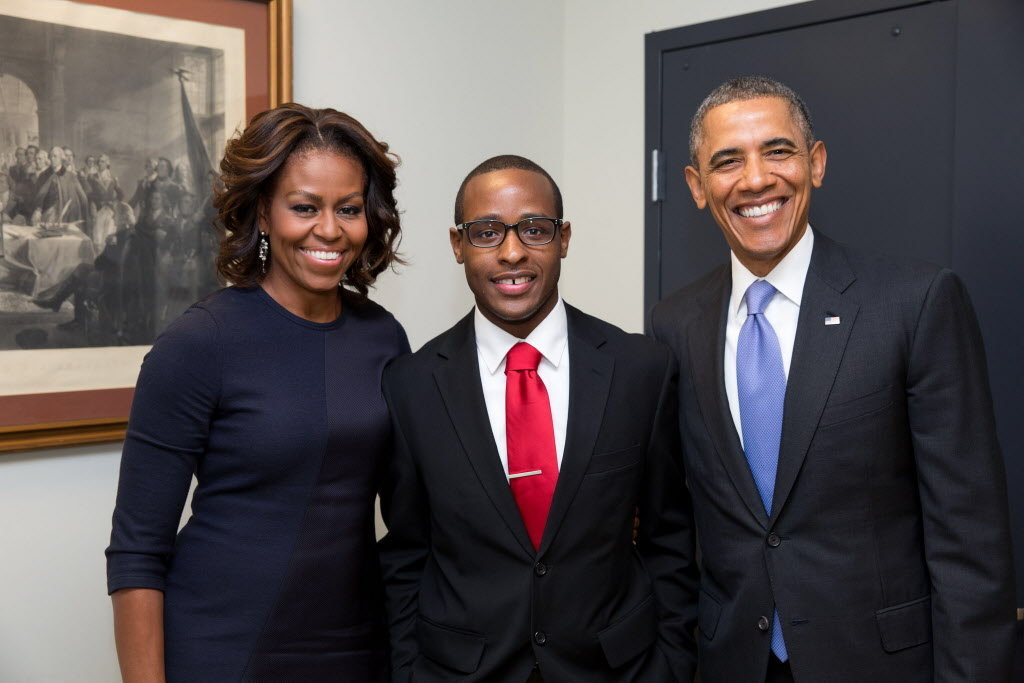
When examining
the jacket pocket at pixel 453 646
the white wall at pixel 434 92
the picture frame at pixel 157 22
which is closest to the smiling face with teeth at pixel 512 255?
the jacket pocket at pixel 453 646

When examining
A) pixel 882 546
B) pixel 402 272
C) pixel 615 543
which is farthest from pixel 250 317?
pixel 882 546

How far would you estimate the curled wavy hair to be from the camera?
1.64 meters

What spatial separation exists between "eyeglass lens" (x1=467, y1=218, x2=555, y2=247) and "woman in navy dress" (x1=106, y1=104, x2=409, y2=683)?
0.77 feet

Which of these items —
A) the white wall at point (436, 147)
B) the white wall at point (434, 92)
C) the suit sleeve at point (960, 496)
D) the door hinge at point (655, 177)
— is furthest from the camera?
the door hinge at point (655, 177)

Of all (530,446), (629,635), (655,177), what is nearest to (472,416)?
(530,446)

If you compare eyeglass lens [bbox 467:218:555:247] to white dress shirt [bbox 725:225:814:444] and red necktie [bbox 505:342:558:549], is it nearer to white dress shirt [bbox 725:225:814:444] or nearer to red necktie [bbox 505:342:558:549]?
red necktie [bbox 505:342:558:549]

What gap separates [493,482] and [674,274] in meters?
1.26

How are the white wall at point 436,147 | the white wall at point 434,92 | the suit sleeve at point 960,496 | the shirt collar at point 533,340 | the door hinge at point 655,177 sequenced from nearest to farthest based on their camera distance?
the suit sleeve at point 960,496 < the shirt collar at point 533,340 < the white wall at point 436,147 < the white wall at point 434,92 < the door hinge at point 655,177

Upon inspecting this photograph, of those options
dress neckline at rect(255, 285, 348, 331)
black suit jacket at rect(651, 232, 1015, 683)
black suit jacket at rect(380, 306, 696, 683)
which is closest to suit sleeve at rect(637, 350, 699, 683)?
black suit jacket at rect(380, 306, 696, 683)

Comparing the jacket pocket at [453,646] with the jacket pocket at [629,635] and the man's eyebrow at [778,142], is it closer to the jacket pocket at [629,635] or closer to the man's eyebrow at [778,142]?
the jacket pocket at [629,635]

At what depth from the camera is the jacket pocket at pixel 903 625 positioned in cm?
152

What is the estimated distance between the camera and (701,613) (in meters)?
1.72

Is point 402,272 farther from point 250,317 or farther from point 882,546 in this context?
point 882,546

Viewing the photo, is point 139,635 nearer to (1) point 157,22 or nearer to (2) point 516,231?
(2) point 516,231
